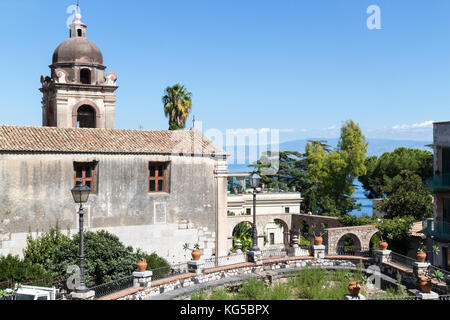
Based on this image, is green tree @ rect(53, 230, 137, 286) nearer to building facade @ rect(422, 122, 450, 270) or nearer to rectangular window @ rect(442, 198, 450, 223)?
building facade @ rect(422, 122, 450, 270)

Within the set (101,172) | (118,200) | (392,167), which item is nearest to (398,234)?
(118,200)

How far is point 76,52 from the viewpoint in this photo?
97.2ft

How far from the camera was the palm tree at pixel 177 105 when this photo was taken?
46188 mm

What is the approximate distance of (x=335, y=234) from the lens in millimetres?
34281

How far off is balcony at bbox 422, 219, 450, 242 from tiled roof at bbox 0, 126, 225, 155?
12076 mm

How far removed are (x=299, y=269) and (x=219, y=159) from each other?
9.37m

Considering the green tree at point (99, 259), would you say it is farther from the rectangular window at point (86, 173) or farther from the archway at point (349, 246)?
the archway at point (349, 246)

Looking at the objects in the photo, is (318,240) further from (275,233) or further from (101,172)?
(275,233)

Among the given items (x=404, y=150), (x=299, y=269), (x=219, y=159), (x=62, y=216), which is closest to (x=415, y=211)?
(x=219, y=159)

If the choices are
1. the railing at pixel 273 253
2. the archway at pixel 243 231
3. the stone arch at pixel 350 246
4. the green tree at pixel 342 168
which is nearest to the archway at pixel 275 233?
the archway at pixel 243 231

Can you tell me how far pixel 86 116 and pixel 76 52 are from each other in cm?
380

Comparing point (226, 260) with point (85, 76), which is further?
point (85, 76)

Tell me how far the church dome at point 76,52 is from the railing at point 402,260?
19.4 m
